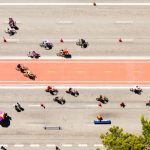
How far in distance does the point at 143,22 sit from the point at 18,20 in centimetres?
2027

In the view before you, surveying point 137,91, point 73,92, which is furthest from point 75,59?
point 137,91

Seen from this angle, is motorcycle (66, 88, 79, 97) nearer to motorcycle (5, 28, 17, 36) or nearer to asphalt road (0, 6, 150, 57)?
asphalt road (0, 6, 150, 57)

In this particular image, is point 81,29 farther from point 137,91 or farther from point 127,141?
point 127,141

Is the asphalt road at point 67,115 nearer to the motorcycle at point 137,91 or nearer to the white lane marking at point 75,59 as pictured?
the motorcycle at point 137,91

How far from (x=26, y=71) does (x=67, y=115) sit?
9.45m

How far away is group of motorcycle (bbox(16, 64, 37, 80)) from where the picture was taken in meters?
69.8

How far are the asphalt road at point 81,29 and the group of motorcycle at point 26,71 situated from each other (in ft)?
7.56

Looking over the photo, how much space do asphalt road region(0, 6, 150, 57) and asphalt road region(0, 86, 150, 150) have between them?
662 centimetres

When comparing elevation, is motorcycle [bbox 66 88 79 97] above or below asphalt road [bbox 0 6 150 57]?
below

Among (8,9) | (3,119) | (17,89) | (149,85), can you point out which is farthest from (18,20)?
(149,85)

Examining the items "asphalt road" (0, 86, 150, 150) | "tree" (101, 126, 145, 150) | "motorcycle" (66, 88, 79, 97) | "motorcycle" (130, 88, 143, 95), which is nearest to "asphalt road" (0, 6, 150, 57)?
"motorcycle" (130, 88, 143, 95)

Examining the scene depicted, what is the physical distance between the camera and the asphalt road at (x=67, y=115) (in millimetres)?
67188

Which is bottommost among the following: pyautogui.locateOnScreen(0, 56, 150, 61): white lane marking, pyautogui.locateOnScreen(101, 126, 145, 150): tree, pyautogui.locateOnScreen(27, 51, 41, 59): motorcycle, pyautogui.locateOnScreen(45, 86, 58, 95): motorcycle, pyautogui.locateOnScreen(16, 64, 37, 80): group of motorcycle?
pyautogui.locateOnScreen(101, 126, 145, 150): tree

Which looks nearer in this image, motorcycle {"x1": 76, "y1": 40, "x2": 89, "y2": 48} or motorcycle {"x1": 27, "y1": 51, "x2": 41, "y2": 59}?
motorcycle {"x1": 27, "y1": 51, "x2": 41, "y2": 59}
